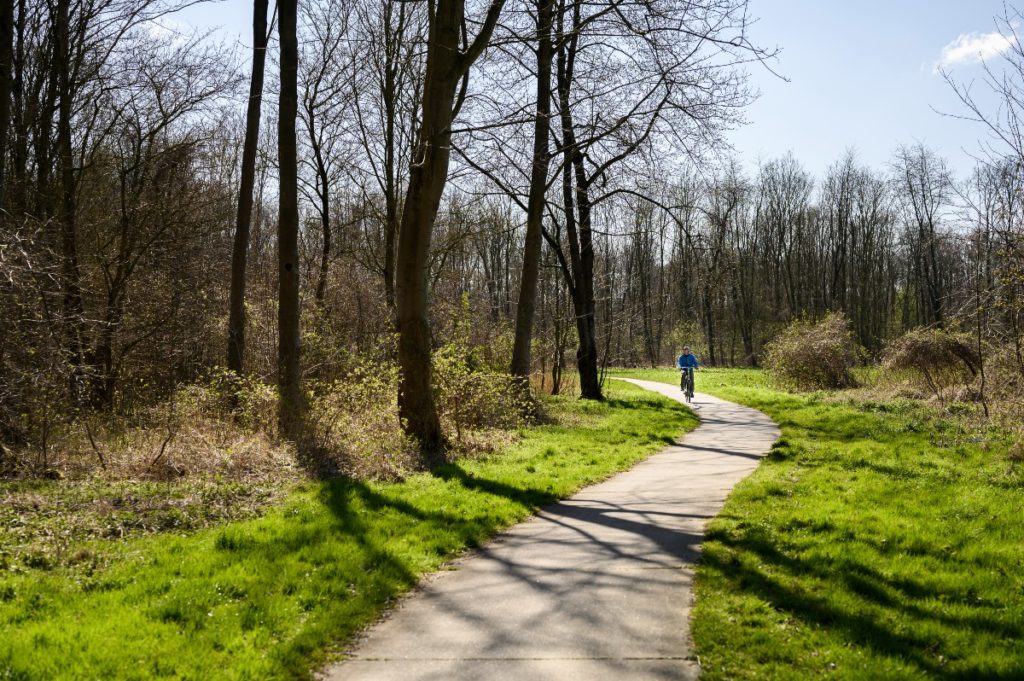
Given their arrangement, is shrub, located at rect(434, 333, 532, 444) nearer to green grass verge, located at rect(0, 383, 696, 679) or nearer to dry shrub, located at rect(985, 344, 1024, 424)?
green grass verge, located at rect(0, 383, 696, 679)

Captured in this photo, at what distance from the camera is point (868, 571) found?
5.91m

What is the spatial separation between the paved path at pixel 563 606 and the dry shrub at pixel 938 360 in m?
14.1

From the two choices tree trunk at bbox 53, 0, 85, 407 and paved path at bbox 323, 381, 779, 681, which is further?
tree trunk at bbox 53, 0, 85, 407

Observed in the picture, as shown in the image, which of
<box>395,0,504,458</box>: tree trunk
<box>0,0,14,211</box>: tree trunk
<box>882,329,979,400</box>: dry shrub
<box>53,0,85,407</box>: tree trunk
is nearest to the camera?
<box>0,0,14,211</box>: tree trunk

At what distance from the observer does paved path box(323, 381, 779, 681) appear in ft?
14.3

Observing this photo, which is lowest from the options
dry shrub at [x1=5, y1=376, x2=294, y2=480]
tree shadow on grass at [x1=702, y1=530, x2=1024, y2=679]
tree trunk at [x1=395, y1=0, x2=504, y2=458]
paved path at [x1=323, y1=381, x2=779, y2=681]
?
paved path at [x1=323, y1=381, x2=779, y2=681]

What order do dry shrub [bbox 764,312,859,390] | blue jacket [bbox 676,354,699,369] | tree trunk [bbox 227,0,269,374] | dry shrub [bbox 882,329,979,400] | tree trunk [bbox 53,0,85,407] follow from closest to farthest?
tree trunk [bbox 53,0,85,407], tree trunk [bbox 227,0,269,374], dry shrub [bbox 882,329,979,400], blue jacket [bbox 676,354,699,369], dry shrub [bbox 764,312,859,390]

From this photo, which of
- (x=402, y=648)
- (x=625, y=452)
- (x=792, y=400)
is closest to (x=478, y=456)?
(x=625, y=452)

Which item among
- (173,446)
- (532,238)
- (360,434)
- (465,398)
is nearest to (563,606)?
(360,434)

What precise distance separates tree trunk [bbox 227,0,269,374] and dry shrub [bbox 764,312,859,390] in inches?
816

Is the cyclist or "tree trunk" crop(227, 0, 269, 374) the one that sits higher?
"tree trunk" crop(227, 0, 269, 374)

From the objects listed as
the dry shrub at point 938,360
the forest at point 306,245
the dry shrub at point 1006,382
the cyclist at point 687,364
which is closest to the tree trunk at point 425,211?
the forest at point 306,245

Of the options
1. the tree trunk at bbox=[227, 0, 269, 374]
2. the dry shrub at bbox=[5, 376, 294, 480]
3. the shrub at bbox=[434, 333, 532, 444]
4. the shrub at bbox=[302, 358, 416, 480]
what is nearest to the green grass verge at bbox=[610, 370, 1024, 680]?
the shrub at bbox=[302, 358, 416, 480]

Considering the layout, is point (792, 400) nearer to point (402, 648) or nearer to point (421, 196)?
point (421, 196)
